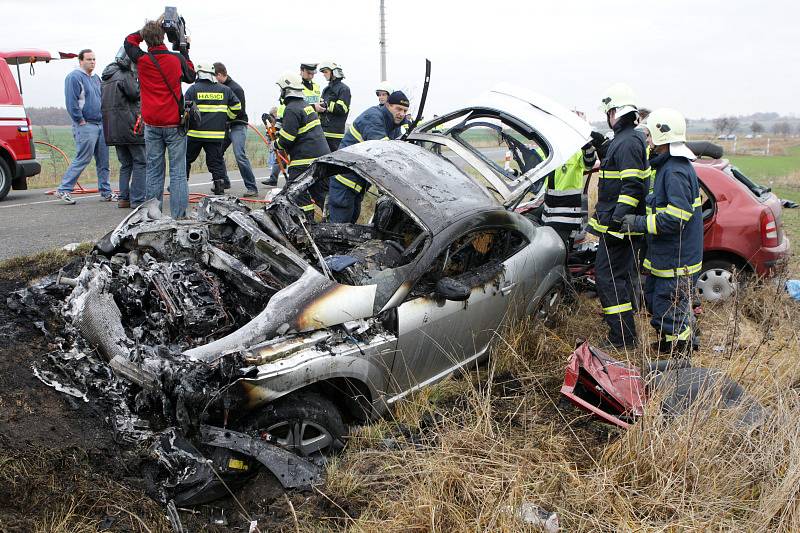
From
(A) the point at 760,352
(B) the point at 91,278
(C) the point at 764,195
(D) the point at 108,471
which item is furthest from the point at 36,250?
(C) the point at 764,195

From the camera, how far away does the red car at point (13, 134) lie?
8703 mm

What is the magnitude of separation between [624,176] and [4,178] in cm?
848

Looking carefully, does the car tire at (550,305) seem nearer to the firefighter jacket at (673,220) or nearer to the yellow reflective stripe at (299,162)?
the firefighter jacket at (673,220)

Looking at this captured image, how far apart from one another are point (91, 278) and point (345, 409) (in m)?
1.72

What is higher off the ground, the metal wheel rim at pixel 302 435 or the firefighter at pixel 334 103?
the firefighter at pixel 334 103

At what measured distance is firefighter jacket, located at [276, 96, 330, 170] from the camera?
6.90 meters

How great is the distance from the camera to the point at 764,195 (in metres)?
6.24

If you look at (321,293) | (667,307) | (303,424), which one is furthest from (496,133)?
(303,424)

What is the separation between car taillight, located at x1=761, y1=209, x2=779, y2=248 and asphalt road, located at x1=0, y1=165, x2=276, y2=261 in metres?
6.61

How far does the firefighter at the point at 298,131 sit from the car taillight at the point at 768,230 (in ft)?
14.3

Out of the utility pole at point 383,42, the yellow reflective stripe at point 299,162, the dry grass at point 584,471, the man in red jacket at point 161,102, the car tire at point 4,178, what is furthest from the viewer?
the utility pole at point 383,42

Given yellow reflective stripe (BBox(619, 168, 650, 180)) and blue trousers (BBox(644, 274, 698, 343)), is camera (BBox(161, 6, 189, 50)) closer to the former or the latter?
yellow reflective stripe (BBox(619, 168, 650, 180))

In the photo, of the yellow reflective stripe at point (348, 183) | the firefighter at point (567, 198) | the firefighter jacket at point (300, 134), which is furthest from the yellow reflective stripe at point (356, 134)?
the firefighter at point (567, 198)

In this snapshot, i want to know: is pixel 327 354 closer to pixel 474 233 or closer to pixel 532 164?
pixel 474 233
